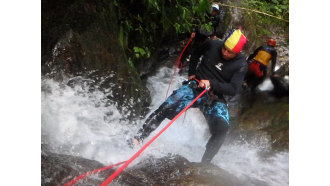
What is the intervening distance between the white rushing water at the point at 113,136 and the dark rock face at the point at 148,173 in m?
0.10

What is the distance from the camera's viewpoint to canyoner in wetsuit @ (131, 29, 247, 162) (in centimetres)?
255

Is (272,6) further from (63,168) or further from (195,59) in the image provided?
(63,168)

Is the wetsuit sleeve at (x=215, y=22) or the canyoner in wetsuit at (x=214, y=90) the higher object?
the wetsuit sleeve at (x=215, y=22)

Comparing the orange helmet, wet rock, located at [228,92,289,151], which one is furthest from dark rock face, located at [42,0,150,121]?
the orange helmet

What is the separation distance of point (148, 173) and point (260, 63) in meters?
2.23

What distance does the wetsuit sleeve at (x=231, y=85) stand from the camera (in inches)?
100

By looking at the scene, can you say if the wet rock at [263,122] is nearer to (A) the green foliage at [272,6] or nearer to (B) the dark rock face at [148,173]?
(B) the dark rock face at [148,173]

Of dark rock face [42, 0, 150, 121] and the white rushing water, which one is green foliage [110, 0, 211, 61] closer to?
dark rock face [42, 0, 150, 121]

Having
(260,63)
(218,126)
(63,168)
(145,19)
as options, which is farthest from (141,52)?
(63,168)

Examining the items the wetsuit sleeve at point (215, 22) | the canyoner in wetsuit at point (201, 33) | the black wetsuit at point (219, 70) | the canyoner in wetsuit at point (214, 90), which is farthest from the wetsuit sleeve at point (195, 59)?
the wetsuit sleeve at point (215, 22)

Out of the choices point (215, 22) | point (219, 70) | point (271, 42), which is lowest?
point (219, 70)

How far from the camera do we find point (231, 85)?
257cm

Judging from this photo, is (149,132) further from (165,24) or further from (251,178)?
(165,24)

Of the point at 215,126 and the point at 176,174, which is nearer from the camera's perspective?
the point at 176,174
